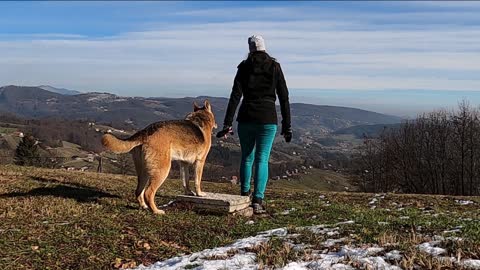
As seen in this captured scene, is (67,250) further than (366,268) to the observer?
Yes

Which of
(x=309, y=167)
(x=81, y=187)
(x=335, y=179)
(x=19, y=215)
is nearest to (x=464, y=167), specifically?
(x=81, y=187)

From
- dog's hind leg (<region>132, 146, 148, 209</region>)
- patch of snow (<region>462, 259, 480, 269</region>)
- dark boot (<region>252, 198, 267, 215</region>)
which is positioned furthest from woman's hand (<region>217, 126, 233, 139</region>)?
patch of snow (<region>462, 259, 480, 269</region>)

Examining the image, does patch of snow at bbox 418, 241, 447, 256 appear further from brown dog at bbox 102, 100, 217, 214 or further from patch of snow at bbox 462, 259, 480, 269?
brown dog at bbox 102, 100, 217, 214

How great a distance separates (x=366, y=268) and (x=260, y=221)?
336 cm

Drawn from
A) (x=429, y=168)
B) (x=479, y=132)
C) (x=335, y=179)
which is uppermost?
(x=479, y=132)

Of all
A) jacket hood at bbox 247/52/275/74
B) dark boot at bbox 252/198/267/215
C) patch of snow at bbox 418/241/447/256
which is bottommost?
dark boot at bbox 252/198/267/215

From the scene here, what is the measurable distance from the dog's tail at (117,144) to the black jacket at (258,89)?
1.60 m

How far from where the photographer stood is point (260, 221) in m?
7.55

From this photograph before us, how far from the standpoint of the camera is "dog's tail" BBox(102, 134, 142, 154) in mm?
7566

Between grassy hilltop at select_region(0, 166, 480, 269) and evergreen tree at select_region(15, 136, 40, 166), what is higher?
grassy hilltop at select_region(0, 166, 480, 269)

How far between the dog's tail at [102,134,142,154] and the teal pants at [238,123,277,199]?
1.76 metres

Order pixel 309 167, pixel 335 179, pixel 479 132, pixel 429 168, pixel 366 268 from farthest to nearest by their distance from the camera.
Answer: pixel 309 167 < pixel 335 179 < pixel 429 168 < pixel 479 132 < pixel 366 268

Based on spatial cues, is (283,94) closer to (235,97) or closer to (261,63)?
(261,63)

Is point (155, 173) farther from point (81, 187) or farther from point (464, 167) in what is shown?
point (464, 167)
